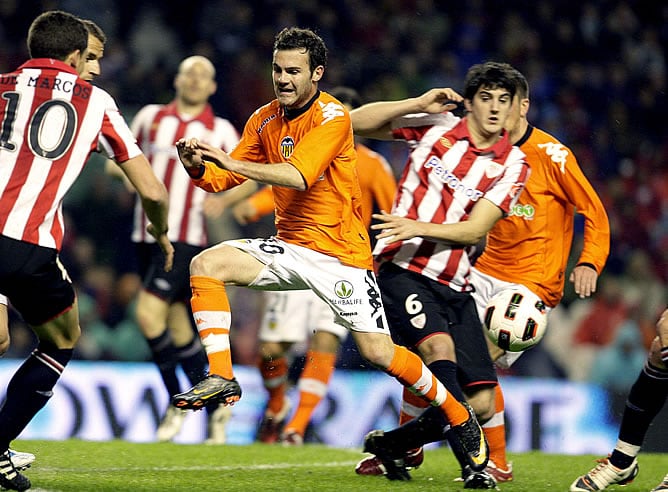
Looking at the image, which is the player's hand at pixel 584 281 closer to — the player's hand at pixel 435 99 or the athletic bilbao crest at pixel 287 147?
the player's hand at pixel 435 99

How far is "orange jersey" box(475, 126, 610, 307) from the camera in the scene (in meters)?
5.90

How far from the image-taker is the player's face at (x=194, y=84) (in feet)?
25.3

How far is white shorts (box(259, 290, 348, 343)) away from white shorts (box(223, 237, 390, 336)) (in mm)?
3025

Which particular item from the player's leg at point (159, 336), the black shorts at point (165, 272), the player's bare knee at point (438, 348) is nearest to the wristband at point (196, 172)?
the player's bare knee at point (438, 348)

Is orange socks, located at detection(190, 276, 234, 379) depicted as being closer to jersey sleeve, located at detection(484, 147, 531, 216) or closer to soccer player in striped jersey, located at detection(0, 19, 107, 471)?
soccer player in striped jersey, located at detection(0, 19, 107, 471)

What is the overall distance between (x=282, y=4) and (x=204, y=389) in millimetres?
9211

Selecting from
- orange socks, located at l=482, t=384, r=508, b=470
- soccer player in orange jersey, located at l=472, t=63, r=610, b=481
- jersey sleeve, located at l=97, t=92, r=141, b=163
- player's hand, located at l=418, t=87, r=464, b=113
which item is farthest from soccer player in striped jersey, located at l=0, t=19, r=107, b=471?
orange socks, located at l=482, t=384, r=508, b=470

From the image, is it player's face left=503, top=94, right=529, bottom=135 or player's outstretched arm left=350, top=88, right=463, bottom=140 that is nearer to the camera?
player's outstretched arm left=350, top=88, right=463, bottom=140

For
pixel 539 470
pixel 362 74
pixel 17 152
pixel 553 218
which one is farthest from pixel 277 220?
pixel 362 74

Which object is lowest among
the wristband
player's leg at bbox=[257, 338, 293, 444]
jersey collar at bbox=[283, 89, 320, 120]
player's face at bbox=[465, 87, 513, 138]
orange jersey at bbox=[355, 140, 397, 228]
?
player's leg at bbox=[257, 338, 293, 444]

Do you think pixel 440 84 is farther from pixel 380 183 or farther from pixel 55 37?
pixel 55 37

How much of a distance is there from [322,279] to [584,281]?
1.56 meters

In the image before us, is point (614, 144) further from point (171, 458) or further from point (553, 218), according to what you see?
point (171, 458)

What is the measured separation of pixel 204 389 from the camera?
172 inches
